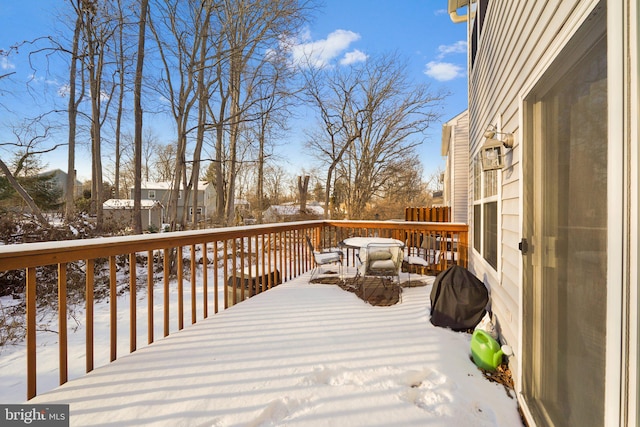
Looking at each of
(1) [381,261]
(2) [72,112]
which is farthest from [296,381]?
(2) [72,112]

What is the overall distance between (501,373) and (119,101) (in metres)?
13.5

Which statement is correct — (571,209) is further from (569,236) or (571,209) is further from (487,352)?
(487,352)

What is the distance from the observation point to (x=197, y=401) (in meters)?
1.82

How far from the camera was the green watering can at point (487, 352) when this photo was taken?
7.11ft

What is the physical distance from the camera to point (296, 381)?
2021mm

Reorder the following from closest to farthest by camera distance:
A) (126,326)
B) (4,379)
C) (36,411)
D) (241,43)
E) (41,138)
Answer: (36,411) < (4,379) < (126,326) < (41,138) < (241,43)

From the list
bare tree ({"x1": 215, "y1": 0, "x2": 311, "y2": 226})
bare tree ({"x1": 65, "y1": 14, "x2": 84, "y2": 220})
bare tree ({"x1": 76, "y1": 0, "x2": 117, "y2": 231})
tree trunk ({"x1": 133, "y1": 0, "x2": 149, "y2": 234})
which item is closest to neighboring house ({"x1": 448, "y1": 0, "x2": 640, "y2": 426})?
bare tree ({"x1": 215, "y1": 0, "x2": 311, "y2": 226})

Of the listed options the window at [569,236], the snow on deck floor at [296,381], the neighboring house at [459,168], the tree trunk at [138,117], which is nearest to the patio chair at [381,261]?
the snow on deck floor at [296,381]

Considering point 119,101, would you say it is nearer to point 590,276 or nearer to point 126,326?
point 126,326

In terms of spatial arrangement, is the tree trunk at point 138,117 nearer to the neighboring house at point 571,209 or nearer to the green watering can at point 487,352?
the green watering can at point 487,352

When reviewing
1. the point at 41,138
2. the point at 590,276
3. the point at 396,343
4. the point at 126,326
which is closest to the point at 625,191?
the point at 590,276

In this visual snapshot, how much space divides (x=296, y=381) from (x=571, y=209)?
1.84m

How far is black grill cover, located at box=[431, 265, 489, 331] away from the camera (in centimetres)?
283

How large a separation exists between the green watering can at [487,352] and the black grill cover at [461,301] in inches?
21.8
